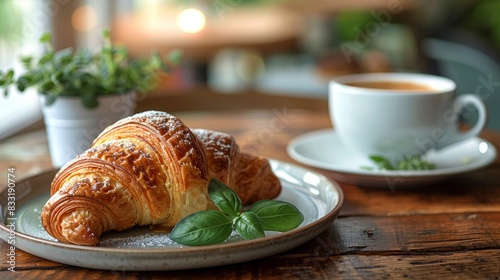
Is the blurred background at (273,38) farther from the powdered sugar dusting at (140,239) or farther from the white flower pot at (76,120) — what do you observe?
the powdered sugar dusting at (140,239)

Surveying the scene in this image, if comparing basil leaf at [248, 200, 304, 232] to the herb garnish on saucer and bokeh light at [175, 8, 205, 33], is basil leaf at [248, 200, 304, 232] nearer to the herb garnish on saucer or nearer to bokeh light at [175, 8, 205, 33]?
the herb garnish on saucer

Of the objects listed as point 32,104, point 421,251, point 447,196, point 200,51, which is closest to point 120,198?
point 421,251

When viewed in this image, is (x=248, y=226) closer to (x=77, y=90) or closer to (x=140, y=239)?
Answer: (x=140, y=239)

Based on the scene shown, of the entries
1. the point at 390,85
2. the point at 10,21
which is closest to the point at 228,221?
the point at 390,85

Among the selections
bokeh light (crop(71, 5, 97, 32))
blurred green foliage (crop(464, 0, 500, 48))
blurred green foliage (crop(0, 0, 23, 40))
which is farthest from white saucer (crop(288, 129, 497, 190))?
blurred green foliage (crop(464, 0, 500, 48))

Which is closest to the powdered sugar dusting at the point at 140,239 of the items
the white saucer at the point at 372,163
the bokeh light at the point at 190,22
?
the white saucer at the point at 372,163

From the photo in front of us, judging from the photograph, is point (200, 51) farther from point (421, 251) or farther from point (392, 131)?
point (421, 251)
